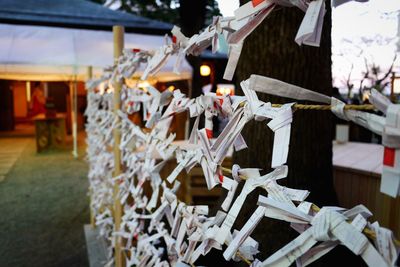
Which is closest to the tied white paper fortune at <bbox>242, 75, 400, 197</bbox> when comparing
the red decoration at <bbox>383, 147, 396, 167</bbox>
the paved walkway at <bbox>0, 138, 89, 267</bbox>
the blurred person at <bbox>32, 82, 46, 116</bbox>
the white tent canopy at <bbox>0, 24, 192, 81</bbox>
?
the red decoration at <bbox>383, 147, 396, 167</bbox>

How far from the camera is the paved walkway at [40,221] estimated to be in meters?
3.14

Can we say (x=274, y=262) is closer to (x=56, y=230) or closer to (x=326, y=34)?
(x=326, y=34)

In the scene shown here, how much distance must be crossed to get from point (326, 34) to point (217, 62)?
33.6 feet

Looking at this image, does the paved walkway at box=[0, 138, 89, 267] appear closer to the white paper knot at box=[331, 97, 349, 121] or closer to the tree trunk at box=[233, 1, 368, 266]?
the tree trunk at box=[233, 1, 368, 266]

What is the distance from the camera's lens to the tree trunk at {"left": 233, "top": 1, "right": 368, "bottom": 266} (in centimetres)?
180

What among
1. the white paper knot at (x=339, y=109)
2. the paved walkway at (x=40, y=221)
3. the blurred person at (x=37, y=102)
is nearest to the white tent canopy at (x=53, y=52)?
the paved walkway at (x=40, y=221)

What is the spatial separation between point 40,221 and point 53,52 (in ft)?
11.1

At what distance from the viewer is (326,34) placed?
1.81 m

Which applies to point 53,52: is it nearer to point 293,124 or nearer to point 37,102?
point 37,102

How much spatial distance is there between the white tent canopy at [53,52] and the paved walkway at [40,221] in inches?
59.2

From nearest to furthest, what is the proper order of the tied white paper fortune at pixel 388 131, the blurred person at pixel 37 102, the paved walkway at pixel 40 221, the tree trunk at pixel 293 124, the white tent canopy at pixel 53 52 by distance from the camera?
1. the tied white paper fortune at pixel 388 131
2. the tree trunk at pixel 293 124
3. the paved walkway at pixel 40 221
4. the white tent canopy at pixel 53 52
5. the blurred person at pixel 37 102

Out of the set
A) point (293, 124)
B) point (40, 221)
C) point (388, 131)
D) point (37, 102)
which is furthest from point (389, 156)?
point (37, 102)

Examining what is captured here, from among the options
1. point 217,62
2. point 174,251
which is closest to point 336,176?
point 174,251

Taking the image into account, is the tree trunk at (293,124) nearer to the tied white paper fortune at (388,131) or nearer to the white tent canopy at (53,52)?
the tied white paper fortune at (388,131)
